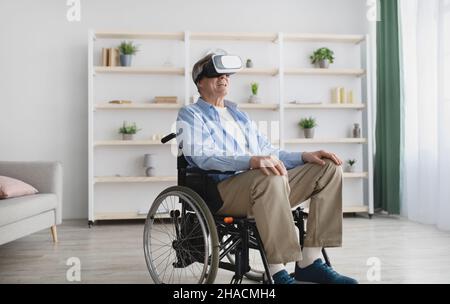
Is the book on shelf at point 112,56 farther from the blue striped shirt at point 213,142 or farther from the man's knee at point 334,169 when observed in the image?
the man's knee at point 334,169

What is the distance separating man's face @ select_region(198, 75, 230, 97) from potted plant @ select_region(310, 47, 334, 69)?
261 centimetres

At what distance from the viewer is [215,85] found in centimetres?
208

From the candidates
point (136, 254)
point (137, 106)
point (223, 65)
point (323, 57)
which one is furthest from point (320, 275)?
point (323, 57)

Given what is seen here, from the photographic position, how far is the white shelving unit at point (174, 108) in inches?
163

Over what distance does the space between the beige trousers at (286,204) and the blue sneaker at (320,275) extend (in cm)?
10

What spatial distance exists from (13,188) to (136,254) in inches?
37.8

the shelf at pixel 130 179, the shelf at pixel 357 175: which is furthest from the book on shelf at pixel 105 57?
the shelf at pixel 357 175

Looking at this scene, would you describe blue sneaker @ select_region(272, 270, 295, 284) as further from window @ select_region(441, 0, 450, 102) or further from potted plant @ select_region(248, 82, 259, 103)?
potted plant @ select_region(248, 82, 259, 103)

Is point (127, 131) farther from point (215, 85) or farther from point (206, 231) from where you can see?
point (206, 231)

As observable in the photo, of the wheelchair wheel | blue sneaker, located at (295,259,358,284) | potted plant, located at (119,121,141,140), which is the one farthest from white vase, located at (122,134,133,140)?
blue sneaker, located at (295,259,358,284)

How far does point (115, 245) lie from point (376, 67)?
3.10 metres

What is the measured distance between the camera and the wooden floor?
2262 millimetres
